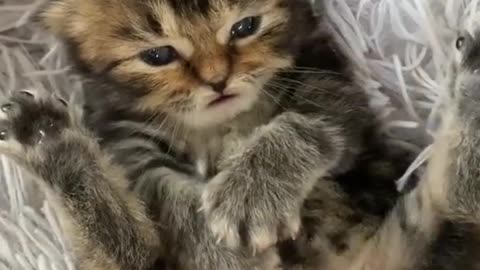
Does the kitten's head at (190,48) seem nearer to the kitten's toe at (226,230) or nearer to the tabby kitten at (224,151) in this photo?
the tabby kitten at (224,151)

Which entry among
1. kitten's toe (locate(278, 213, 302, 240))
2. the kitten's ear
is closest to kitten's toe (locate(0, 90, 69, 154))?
the kitten's ear

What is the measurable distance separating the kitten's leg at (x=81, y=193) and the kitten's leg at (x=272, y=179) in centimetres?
11

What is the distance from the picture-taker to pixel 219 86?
1325mm

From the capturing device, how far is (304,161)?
1380 mm

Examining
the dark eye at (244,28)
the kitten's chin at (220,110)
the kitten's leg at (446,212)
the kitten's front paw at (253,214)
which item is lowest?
the kitten's leg at (446,212)

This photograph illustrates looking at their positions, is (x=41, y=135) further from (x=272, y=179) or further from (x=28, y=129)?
(x=272, y=179)

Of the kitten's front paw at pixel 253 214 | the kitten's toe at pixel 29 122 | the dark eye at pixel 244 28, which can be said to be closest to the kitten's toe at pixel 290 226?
the kitten's front paw at pixel 253 214

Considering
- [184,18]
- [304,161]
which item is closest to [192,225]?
[304,161]

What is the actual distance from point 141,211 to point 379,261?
350 millimetres

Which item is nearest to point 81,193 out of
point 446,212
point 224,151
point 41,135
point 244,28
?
point 41,135

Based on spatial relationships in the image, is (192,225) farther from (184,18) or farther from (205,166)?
(184,18)

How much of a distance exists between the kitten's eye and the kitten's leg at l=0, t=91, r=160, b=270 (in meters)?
0.18

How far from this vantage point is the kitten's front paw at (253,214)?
132cm

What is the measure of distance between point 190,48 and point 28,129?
28 centimetres
